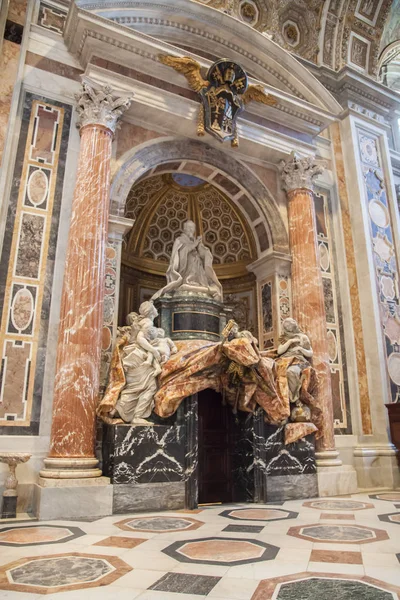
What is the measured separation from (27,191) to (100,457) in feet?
12.7

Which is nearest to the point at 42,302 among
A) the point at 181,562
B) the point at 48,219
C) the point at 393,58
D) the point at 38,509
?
the point at 48,219

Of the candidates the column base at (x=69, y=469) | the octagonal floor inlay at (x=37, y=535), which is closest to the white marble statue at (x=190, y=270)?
the column base at (x=69, y=469)

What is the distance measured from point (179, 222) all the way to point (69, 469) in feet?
21.0

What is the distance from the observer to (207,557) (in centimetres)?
348

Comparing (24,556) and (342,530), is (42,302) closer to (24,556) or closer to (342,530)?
(24,556)

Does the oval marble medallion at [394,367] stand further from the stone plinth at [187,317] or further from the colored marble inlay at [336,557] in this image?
the colored marble inlay at [336,557]

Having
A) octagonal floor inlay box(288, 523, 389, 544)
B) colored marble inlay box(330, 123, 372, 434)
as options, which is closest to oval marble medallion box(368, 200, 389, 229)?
colored marble inlay box(330, 123, 372, 434)

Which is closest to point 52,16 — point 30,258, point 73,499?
point 30,258

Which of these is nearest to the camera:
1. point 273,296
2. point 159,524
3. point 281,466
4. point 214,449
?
point 159,524

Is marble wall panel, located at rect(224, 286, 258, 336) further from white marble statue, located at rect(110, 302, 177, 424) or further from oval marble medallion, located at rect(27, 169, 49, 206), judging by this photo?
oval marble medallion, located at rect(27, 169, 49, 206)

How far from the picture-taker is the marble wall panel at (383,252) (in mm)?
9188

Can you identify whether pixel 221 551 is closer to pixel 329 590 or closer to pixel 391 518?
pixel 329 590

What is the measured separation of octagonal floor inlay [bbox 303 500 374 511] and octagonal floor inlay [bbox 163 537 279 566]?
2.26 meters

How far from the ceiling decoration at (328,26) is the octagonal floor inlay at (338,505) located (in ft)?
30.5
